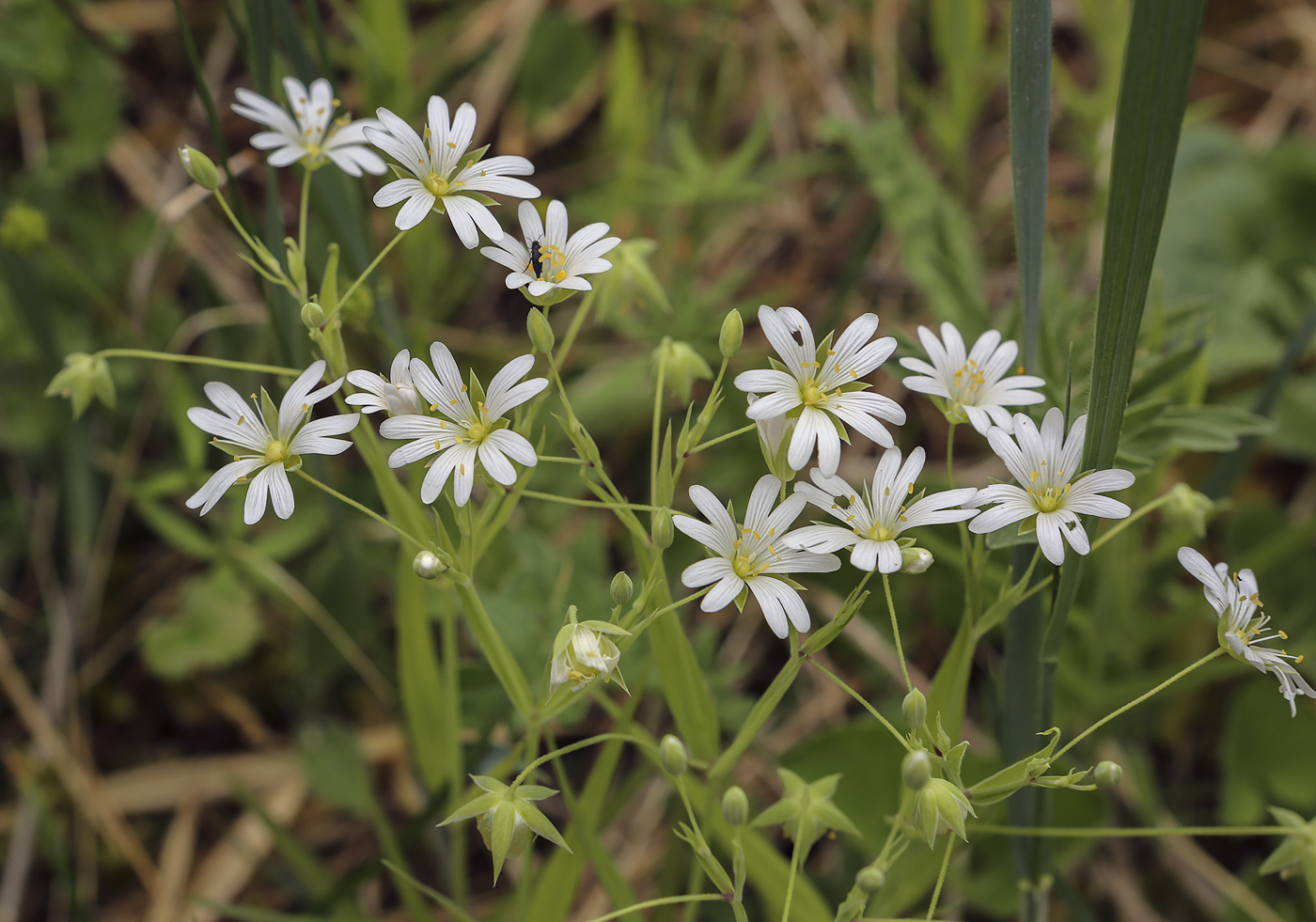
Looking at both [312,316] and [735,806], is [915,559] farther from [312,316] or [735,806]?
[312,316]

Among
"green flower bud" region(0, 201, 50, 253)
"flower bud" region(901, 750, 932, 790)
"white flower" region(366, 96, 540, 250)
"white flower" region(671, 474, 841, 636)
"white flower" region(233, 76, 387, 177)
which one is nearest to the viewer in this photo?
"flower bud" region(901, 750, 932, 790)

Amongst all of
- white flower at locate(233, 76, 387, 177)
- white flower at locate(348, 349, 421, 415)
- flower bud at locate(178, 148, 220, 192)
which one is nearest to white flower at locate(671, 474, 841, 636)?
white flower at locate(348, 349, 421, 415)

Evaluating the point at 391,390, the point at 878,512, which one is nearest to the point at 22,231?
the point at 391,390

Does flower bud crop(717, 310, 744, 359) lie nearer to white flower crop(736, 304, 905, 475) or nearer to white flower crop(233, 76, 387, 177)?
white flower crop(736, 304, 905, 475)

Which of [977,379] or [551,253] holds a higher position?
[551,253]

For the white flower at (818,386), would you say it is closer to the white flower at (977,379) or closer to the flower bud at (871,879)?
the white flower at (977,379)
